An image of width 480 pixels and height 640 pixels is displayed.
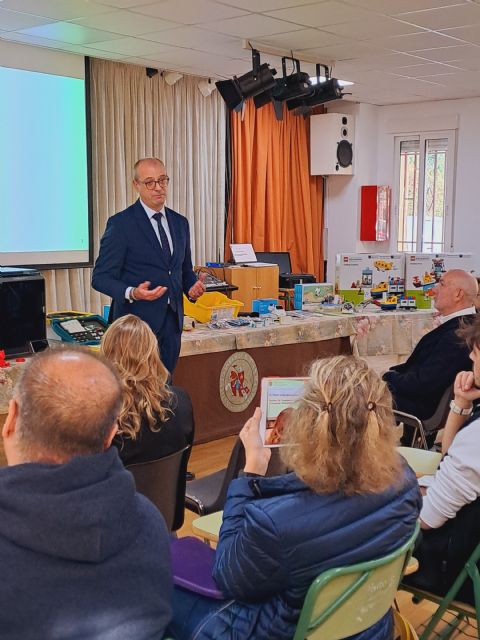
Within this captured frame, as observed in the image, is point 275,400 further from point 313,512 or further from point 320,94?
point 320,94

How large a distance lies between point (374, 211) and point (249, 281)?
2.28 metres

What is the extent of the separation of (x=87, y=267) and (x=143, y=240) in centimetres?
298

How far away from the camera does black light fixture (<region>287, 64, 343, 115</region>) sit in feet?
20.0

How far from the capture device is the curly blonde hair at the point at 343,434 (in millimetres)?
1527

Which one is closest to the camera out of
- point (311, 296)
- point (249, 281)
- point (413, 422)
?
point (413, 422)

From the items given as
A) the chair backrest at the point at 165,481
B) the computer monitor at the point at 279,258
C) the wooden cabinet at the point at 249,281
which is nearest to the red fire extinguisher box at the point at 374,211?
the computer monitor at the point at 279,258

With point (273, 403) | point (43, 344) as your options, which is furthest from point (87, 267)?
point (273, 403)

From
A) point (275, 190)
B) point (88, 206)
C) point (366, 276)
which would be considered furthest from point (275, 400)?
point (275, 190)

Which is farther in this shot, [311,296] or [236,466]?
[311,296]

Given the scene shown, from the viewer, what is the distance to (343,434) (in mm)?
1561

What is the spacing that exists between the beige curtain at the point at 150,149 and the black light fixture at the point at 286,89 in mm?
1364

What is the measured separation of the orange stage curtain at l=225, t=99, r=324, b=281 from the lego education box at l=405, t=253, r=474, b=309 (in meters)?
2.48

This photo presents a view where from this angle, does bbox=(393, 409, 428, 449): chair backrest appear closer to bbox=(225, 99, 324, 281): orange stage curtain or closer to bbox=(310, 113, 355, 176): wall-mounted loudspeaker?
bbox=(225, 99, 324, 281): orange stage curtain

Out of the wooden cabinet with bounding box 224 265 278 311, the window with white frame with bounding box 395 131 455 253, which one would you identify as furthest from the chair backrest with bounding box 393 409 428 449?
the window with white frame with bounding box 395 131 455 253
